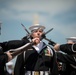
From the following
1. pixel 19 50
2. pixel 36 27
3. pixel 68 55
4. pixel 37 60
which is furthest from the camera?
pixel 68 55

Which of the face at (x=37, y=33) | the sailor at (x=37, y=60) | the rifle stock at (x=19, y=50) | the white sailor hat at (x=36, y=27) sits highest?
the white sailor hat at (x=36, y=27)

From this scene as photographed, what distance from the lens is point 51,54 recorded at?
35.7 ft

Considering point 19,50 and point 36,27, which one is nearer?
point 19,50

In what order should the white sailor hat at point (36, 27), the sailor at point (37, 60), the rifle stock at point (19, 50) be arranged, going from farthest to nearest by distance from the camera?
the white sailor hat at point (36, 27)
the sailor at point (37, 60)
the rifle stock at point (19, 50)

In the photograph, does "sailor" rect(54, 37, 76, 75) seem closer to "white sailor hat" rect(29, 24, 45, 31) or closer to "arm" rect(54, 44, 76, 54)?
"arm" rect(54, 44, 76, 54)

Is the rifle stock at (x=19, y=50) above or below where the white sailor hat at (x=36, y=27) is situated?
below

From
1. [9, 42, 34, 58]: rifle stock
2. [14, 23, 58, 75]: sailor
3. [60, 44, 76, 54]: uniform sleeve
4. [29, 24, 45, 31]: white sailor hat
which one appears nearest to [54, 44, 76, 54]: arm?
[60, 44, 76, 54]: uniform sleeve

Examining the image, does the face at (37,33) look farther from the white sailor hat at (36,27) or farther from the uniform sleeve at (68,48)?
the uniform sleeve at (68,48)

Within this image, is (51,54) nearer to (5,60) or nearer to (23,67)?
(23,67)

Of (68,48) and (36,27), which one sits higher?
(36,27)

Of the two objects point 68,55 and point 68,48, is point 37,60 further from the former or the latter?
point 68,55

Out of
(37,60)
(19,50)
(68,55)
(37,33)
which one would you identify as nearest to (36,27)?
(37,33)

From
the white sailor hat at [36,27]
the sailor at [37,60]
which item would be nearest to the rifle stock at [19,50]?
the sailor at [37,60]

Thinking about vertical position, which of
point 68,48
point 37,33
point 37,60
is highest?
point 37,33
